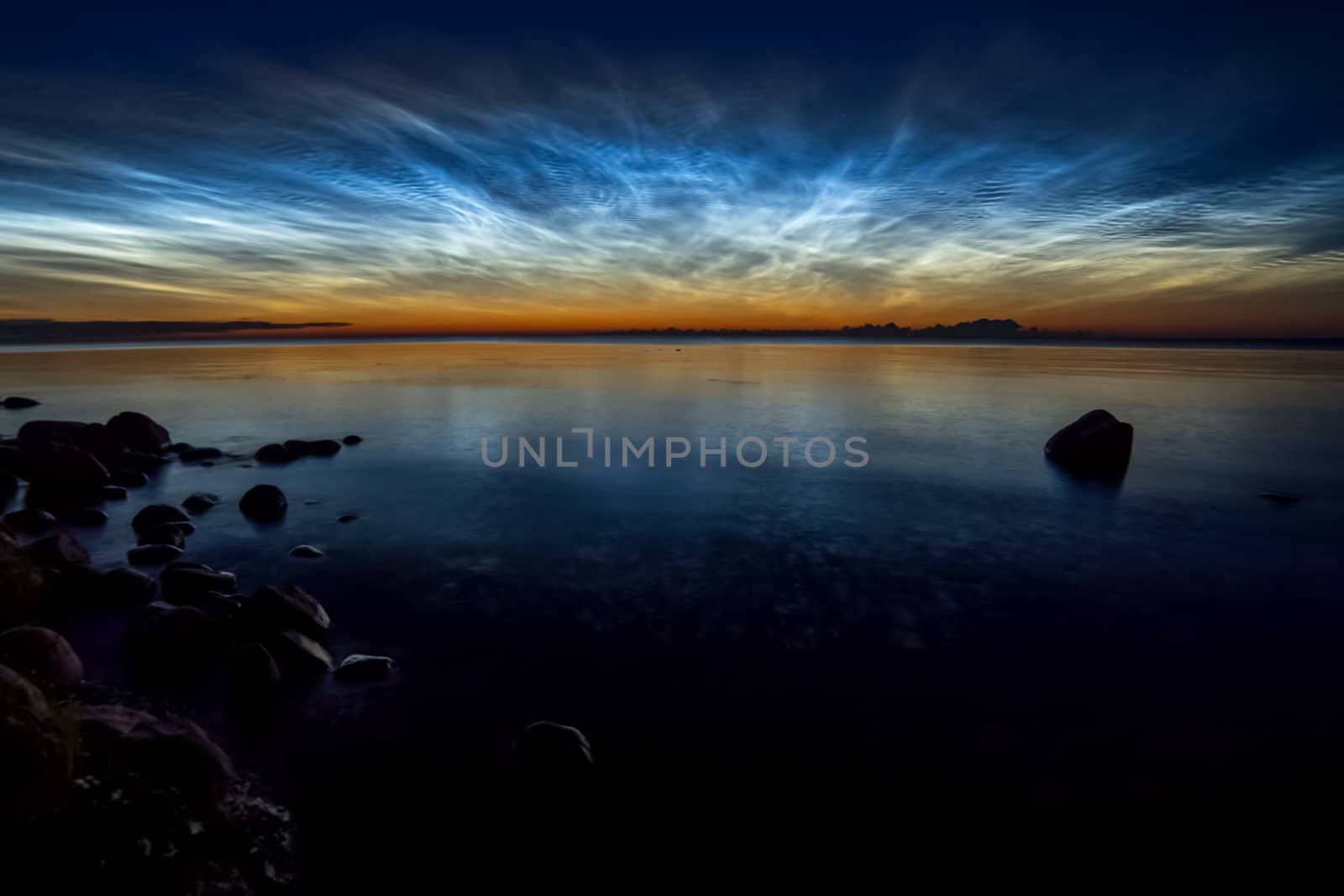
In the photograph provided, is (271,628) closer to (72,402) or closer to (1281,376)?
(72,402)

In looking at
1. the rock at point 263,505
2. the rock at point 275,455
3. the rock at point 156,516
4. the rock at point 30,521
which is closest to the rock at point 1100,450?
the rock at point 263,505

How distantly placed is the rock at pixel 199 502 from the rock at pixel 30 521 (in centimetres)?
242

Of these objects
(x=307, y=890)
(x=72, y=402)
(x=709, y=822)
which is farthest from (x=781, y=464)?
(x=72, y=402)

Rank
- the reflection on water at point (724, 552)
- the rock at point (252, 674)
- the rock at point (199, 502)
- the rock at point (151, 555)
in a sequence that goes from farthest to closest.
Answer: the rock at point (199, 502) < the rock at point (151, 555) < the reflection on water at point (724, 552) < the rock at point (252, 674)

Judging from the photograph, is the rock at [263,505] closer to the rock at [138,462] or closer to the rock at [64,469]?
the rock at [64,469]

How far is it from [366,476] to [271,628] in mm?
11838

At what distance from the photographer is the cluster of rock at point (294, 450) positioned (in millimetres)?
21875

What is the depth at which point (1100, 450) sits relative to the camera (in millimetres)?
20484

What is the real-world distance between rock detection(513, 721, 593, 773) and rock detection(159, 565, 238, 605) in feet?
22.0

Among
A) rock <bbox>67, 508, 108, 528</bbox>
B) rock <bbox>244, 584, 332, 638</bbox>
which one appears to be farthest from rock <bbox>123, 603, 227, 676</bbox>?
rock <bbox>67, 508, 108, 528</bbox>

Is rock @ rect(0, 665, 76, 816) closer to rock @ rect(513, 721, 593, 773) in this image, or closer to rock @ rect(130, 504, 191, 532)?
rock @ rect(513, 721, 593, 773)

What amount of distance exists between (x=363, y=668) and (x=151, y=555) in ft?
22.9

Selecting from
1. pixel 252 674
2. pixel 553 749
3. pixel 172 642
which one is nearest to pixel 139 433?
pixel 172 642

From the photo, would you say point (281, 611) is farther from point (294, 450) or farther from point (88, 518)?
point (294, 450)
